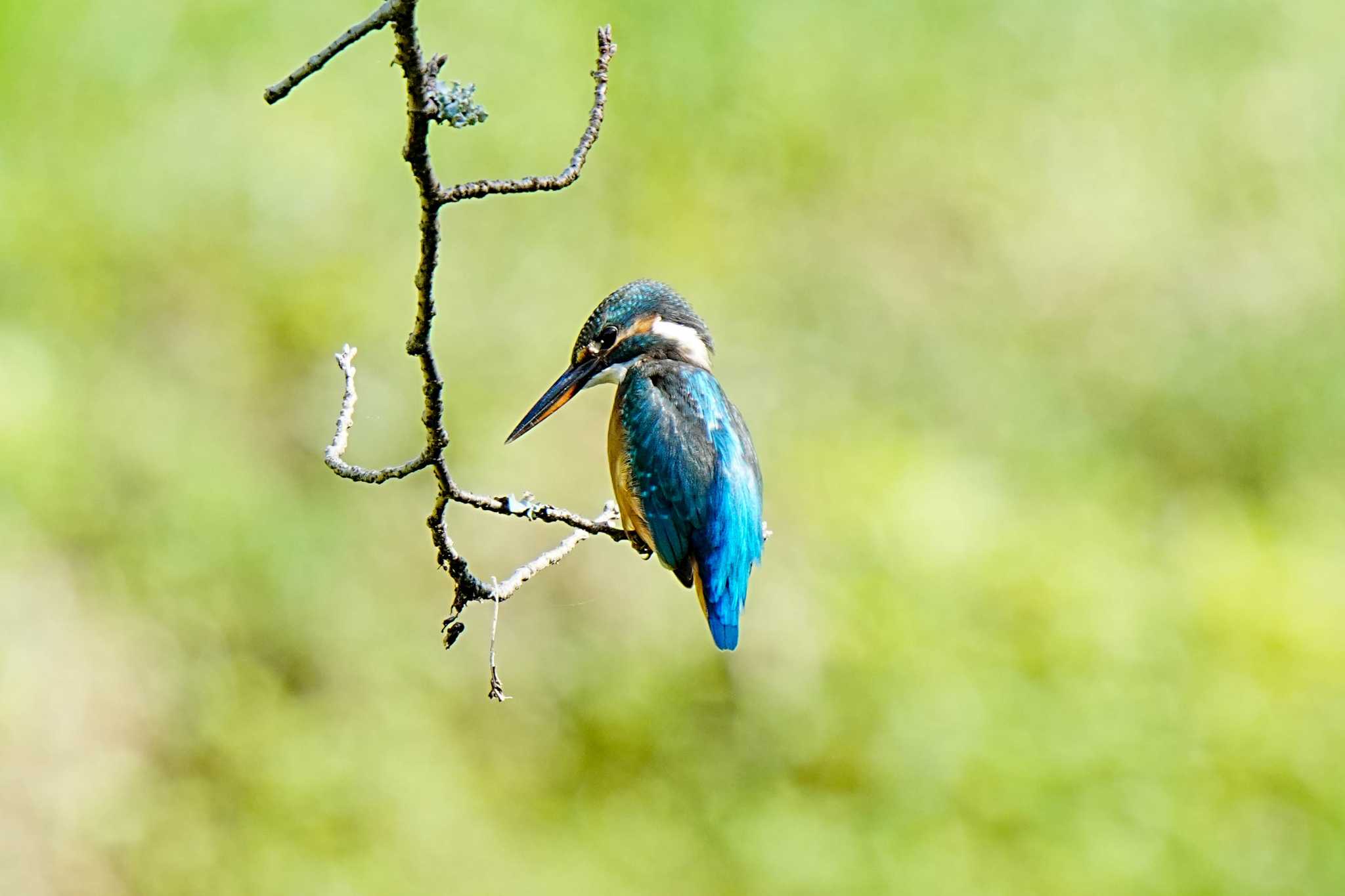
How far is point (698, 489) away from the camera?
189 cm

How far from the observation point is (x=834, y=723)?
3.35 metres

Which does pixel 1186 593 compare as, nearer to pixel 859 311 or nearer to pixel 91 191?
pixel 859 311

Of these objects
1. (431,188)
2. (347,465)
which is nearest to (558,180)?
(431,188)

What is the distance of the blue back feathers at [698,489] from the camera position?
1887 mm

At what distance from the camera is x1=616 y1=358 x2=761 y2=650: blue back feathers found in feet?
6.19

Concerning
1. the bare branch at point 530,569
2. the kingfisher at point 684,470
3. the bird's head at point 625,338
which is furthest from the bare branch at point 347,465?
the bird's head at point 625,338

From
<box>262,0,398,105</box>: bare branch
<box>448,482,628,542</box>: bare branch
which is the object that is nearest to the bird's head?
<box>448,482,628,542</box>: bare branch

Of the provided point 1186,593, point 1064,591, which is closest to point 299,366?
point 1064,591

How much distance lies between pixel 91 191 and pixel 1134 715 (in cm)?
319

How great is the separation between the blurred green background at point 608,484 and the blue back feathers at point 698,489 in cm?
137

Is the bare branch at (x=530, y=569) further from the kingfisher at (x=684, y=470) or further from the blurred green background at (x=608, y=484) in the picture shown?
the blurred green background at (x=608, y=484)

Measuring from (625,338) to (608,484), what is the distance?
1.42 metres

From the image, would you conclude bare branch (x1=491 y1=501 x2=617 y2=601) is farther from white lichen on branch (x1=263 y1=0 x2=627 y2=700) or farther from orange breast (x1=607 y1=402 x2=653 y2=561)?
orange breast (x1=607 y1=402 x2=653 y2=561)

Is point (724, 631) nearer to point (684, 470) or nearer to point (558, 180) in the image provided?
point (684, 470)
